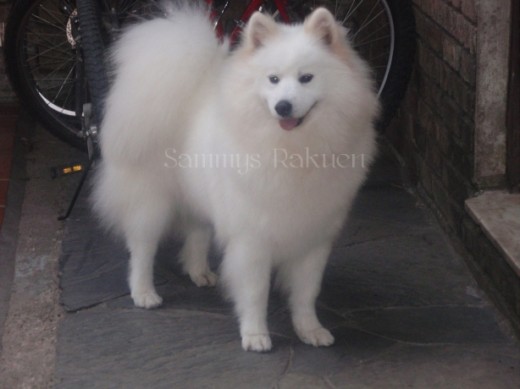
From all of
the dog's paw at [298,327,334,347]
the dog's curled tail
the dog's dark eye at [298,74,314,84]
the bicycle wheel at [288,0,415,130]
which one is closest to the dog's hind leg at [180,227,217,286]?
the dog's curled tail

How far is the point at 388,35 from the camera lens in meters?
4.61

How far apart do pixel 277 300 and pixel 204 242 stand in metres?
0.38

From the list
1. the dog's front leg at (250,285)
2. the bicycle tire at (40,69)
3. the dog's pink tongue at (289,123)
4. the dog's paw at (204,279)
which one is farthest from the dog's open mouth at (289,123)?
the bicycle tire at (40,69)

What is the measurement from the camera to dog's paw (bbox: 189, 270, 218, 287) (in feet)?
12.3

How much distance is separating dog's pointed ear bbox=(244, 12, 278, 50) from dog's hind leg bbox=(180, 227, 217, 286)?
3.29ft

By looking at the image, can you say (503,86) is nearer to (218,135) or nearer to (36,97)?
(218,135)

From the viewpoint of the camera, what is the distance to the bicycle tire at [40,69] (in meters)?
4.69

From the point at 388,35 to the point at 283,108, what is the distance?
77.5 inches

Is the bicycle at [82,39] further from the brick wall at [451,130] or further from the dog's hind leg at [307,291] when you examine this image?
the dog's hind leg at [307,291]

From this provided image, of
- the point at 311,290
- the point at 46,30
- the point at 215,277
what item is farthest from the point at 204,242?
the point at 46,30

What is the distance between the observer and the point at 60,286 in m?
3.76

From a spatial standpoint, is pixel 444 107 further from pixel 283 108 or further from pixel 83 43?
pixel 83 43

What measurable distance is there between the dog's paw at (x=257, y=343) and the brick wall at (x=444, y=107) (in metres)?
1.04

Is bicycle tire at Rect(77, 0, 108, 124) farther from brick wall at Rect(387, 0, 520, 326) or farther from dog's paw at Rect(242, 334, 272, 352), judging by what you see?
brick wall at Rect(387, 0, 520, 326)
